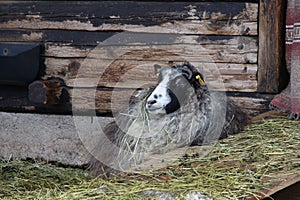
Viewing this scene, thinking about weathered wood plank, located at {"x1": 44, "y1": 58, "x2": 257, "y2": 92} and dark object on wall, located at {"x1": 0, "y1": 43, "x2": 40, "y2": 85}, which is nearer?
weathered wood plank, located at {"x1": 44, "y1": 58, "x2": 257, "y2": 92}

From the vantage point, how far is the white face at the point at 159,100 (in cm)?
415

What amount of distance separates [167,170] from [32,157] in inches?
89.0

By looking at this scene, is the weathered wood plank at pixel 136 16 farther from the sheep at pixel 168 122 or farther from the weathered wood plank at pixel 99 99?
the sheep at pixel 168 122

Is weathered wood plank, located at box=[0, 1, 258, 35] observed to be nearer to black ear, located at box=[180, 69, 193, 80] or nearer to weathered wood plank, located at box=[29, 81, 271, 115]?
weathered wood plank, located at box=[29, 81, 271, 115]

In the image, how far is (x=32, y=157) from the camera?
571 cm

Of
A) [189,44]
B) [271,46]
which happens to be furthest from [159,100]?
[271,46]

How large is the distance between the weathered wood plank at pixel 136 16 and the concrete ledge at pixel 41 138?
82cm

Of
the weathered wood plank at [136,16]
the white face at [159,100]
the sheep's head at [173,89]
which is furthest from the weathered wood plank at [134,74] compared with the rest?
the white face at [159,100]

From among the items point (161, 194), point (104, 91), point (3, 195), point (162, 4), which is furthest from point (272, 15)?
point (3, 195)

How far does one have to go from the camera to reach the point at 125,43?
5.30 metres

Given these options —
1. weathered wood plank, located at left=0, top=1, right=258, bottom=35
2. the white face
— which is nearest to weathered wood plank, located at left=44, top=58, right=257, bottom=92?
weathered wood plank, located at left=0, top=1, right=258, bottom=35

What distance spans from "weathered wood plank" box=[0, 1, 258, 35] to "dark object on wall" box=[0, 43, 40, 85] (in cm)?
22

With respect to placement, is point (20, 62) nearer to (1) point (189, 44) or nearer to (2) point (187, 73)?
(1) point (189, 44)

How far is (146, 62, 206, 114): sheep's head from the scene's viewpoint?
417cm
